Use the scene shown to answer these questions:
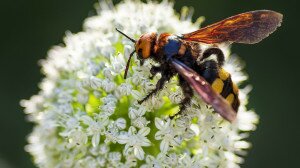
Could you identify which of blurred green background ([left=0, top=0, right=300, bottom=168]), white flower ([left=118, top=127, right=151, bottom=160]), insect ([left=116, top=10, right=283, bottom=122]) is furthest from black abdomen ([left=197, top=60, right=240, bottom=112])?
blurred green background ([left=0, top=0, right=300, bottom=168])

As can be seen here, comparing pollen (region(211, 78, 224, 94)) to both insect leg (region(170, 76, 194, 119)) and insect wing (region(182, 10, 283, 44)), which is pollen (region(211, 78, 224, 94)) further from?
insect wing (region(182, 10, 283, 44))

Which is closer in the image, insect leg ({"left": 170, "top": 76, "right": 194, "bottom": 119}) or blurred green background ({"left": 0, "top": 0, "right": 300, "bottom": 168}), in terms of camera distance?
insect leg ({"left": 170, "top": 76, "right": 194, "bottom": 119})

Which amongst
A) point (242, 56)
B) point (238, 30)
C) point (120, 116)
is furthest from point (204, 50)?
point (242, 56)

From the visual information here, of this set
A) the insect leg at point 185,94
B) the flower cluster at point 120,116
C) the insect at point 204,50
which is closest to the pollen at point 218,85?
the insect at point 204,50

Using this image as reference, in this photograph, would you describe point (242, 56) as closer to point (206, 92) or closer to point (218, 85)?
point (218, 85)

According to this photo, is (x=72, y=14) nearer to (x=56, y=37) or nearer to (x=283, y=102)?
(x=56, y=37)

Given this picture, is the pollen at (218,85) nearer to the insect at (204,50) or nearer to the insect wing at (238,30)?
the insect at (204,50)
